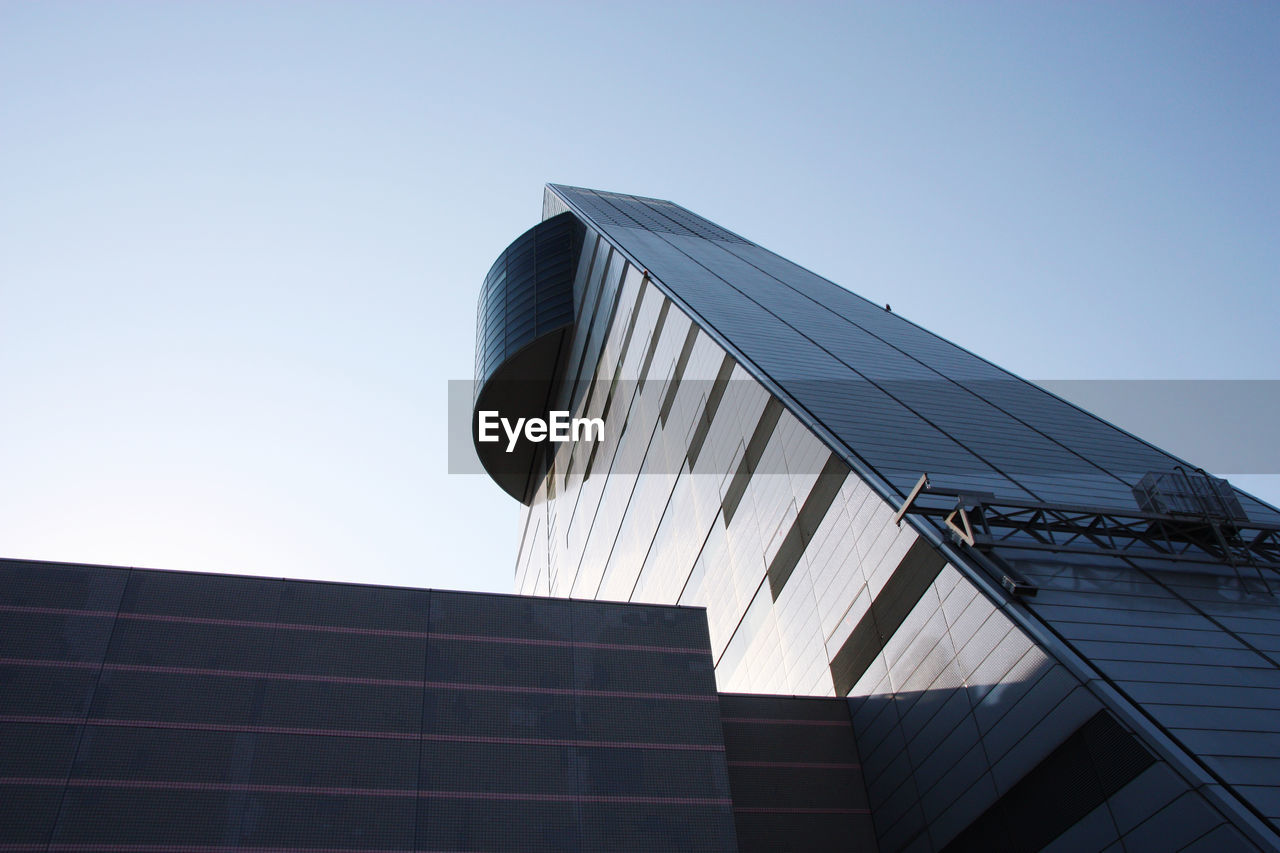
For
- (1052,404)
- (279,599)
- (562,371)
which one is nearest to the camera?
(279,599)

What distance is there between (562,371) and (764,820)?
41079mm

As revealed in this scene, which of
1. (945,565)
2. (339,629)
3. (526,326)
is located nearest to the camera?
(945,565)

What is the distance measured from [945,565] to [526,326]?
4242cm

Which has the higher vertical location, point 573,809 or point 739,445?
point 739,445

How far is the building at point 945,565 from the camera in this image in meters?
15.8

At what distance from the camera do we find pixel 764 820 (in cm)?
2108

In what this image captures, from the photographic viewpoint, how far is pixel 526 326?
5931cm

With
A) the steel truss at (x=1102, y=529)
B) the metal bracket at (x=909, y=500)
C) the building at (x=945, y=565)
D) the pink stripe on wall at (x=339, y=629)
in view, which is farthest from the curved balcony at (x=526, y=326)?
the steel truss at (x=1102, y=529)

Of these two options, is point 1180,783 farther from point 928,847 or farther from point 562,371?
point 562,371

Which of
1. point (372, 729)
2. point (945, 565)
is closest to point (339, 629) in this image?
point (372, 729)

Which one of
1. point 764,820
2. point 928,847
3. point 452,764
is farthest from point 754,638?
point 452,764

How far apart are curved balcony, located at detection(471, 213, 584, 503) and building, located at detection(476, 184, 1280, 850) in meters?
12.6

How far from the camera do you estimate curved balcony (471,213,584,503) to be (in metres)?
58.9

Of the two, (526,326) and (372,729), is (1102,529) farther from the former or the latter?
(526,326)
